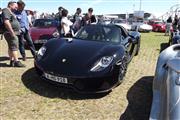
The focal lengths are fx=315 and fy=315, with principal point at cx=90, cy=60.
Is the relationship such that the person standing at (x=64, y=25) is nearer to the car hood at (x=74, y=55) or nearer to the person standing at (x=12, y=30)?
the person standing at (x=12, y=30)

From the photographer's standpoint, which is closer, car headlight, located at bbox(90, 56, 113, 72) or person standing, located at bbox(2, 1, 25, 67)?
car headlight, located at bbox(90, 56, 113, 72)

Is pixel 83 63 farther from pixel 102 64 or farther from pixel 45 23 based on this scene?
pixel 45 23

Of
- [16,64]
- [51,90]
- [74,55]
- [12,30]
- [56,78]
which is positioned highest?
[12,30]

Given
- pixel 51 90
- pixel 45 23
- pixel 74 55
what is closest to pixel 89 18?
pixel 45 23

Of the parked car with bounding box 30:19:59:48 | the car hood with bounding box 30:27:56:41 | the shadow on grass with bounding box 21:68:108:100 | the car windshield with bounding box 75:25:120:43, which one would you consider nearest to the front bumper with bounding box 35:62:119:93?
the shadow on grass with bounding box 21:68:108:100

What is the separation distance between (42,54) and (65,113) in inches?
70.1

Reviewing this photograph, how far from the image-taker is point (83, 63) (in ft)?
19.1

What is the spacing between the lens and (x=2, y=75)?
7098mm

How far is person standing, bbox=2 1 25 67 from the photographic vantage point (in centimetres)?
739

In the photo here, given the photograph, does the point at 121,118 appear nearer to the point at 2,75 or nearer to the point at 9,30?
the point at 2,75

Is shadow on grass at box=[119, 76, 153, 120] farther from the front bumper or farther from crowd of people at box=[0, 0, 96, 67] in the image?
crowd of people at box=[0, 0, 96, 67]

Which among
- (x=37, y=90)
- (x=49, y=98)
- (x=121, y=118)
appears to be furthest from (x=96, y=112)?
(x=37, y=90)

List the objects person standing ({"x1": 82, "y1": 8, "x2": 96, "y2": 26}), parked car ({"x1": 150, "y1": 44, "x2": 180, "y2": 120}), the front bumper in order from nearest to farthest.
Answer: parked car ({"x1": 150, "y1": 44, "x2": 180, "y2": 120}) < the front bumper < person standing ({"x1": 82, "y1": 8, "x2": 96, "y2": 26})

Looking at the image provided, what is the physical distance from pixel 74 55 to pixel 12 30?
213cm
